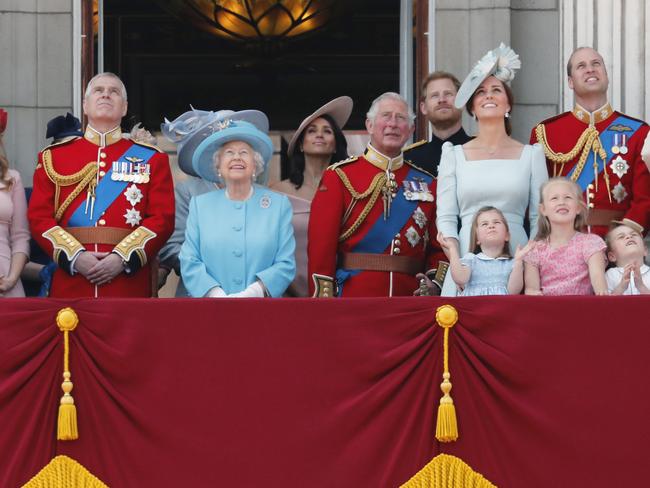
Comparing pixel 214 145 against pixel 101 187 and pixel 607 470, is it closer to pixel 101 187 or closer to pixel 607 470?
pixel 101 187

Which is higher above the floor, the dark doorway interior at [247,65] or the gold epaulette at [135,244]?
the dark doorway interior at [247,65]

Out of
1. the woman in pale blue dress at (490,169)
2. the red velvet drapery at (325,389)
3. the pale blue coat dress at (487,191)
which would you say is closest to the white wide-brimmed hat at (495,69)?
the woman in pale blue dress at (490,169)

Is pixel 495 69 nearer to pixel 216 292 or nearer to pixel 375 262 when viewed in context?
pixel 375 262

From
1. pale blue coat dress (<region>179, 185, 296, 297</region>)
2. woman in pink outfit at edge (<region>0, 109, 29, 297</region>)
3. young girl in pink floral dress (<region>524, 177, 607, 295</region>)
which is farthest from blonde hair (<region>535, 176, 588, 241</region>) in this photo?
woman in pink outfit at edge (<region>0, 109, 29, 297</region>)

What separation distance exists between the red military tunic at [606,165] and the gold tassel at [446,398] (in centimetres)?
130

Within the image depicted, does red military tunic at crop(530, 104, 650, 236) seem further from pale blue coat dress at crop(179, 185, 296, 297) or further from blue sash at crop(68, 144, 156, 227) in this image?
blue sash at crop(68, 144, 156, 227)

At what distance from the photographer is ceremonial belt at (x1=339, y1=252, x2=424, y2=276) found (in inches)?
302

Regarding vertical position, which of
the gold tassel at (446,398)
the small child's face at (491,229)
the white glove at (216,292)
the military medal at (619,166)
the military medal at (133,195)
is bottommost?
the gold tassel at (446,398)

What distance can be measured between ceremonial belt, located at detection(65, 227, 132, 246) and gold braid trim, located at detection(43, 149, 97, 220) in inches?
4.3

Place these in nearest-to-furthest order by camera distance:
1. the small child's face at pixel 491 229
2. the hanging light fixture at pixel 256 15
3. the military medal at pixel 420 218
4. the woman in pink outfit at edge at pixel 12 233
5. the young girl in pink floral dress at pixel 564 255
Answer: the young girl in pink floral dress at pixel 564 255, the small child's face at pixel 491 229, the woman in pink outfit at edge at pixel 12 233, the military medal at pixel 420 218, the hanging light fixture at pixel 256 15

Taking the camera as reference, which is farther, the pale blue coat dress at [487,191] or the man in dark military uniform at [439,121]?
the man in dark military uniform at [439,121]

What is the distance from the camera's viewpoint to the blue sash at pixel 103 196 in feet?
25.1

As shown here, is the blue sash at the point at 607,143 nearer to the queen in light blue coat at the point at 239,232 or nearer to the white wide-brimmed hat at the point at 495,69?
the white wide-brimmed hat at the point at 495,69

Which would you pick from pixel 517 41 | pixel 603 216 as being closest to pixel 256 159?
pixel 603 216
